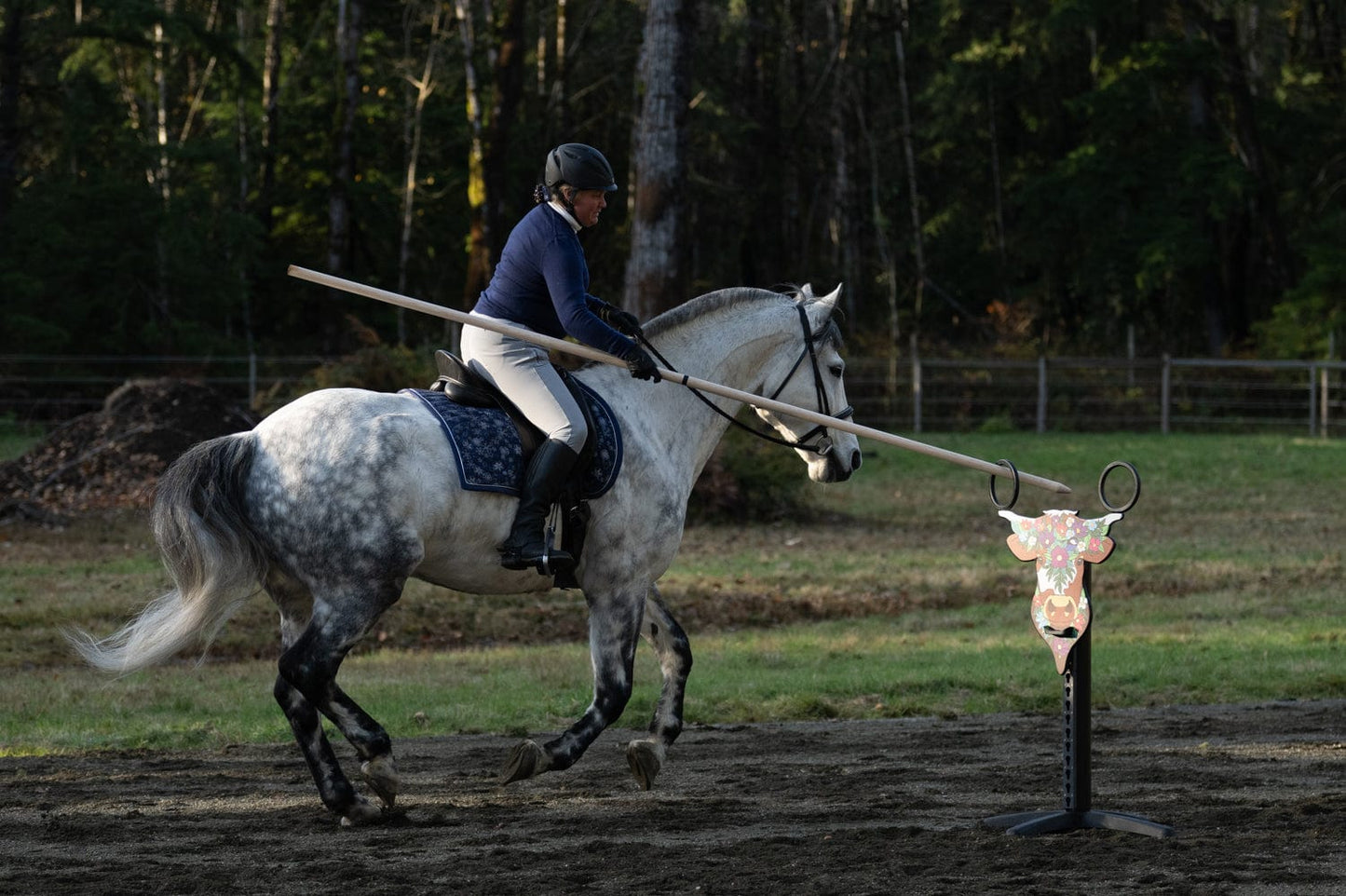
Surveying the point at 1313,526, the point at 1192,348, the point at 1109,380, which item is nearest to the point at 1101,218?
the point at 1192,348

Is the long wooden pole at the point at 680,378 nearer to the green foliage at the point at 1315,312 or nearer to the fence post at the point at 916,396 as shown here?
the fence post at the point at 916,396

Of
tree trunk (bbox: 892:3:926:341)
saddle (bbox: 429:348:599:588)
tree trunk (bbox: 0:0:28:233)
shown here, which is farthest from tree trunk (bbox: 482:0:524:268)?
saddle (bbox: 429:348:599:588)

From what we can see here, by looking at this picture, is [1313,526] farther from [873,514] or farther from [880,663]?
[880,663]

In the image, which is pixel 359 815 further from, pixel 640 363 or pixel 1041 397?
pixel 1041 397

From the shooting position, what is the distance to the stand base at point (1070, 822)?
690 centimetres

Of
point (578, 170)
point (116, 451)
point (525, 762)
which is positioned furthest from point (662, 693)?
point (116, 451)

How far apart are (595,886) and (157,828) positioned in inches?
86.2

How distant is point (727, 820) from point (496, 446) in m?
1.96

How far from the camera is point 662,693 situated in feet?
27.2

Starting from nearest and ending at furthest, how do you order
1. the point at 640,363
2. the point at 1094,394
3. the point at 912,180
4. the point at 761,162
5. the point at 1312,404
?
the point at 640,363 → the point at 1312,404 → the point at 1094,394 → the point at 912,180 → the point at 761,162

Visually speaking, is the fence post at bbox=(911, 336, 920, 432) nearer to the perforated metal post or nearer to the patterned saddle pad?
the patterned saddle pad

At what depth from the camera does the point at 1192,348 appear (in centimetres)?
4325

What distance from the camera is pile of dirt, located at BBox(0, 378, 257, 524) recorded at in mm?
20734

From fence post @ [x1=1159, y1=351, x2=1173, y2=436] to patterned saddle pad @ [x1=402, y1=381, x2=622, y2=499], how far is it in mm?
28124
